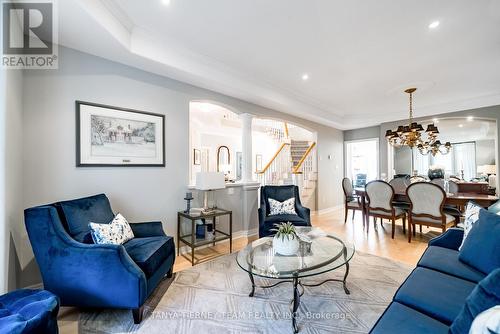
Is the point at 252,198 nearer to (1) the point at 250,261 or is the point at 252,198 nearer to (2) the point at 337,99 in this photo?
(1) the point at 250,261

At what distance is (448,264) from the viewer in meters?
1.83

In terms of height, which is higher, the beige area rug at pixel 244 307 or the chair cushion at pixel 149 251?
the chair cushion at pixel 149 251

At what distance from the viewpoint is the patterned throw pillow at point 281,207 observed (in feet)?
12.4

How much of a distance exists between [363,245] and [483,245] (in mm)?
2150

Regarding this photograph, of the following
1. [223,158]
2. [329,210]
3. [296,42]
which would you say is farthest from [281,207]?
[223,158]

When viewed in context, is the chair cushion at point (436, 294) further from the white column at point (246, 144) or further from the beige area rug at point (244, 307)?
the white column at point (246, 144)

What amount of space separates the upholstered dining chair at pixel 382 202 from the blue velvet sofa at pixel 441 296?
2.12m

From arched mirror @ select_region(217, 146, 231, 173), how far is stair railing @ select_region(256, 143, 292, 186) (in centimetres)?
255

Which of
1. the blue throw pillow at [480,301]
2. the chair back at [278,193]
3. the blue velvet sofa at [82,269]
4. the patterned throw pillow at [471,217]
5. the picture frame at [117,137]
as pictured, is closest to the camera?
the blue throw pillow at [480,301]

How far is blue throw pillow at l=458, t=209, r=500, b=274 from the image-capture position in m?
1.58

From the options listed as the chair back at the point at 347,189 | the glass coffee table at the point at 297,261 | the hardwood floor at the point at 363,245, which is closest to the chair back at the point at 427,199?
the hardwood floor at the point at 363,245

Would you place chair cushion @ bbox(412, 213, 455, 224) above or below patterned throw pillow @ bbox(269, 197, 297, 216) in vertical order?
below

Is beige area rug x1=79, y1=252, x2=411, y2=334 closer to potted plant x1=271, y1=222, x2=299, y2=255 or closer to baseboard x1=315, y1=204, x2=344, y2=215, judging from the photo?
potted plant x1=271, y1=222, x2=299, y2=255

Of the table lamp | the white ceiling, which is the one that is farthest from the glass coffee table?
the white ceiling
